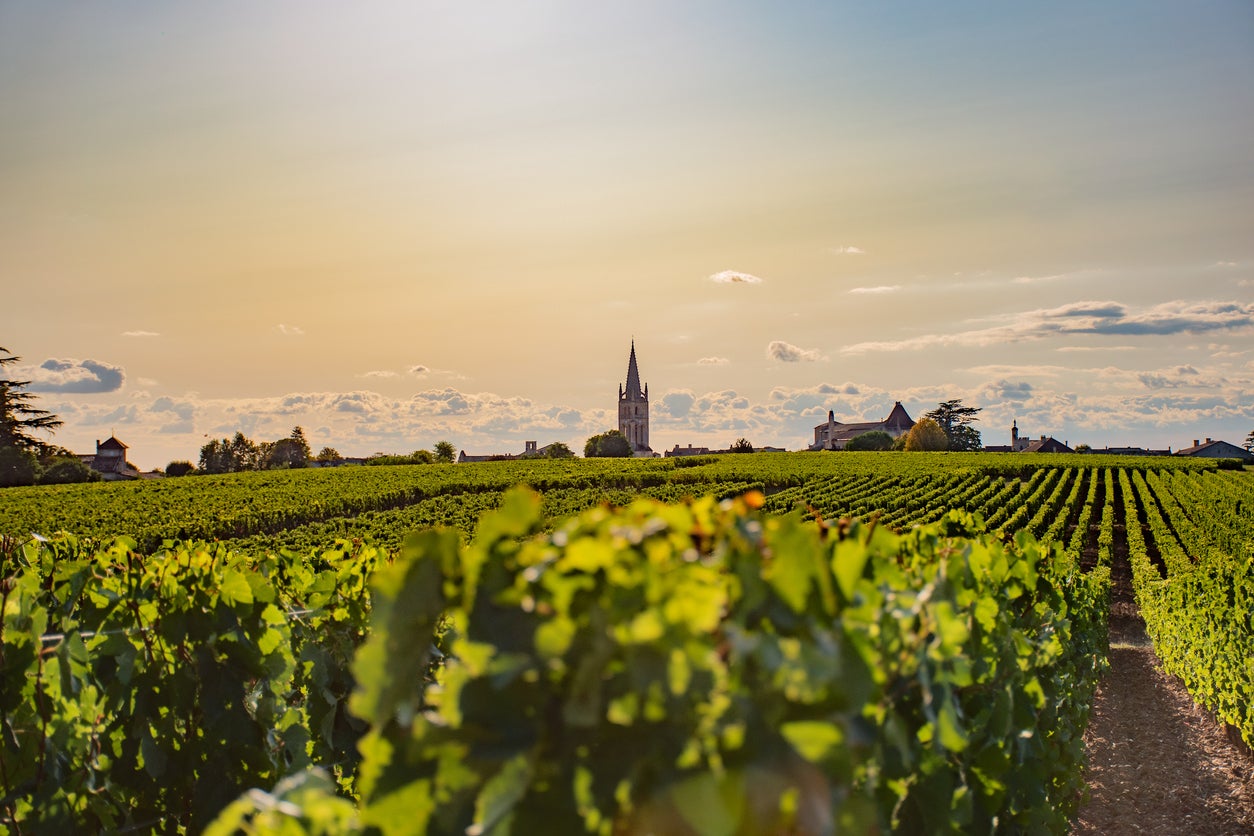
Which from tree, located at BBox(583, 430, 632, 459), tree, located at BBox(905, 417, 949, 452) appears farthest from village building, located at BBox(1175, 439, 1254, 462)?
tree, located at BBox(583, 430, 632, 459)

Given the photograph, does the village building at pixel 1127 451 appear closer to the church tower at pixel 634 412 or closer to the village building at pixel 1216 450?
the village building at pixel 1216 450

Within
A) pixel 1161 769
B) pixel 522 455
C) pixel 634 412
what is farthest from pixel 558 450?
pixel 1161 769

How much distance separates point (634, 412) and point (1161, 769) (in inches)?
6065

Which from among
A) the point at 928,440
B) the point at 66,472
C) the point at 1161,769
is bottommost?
the point at 1161,769

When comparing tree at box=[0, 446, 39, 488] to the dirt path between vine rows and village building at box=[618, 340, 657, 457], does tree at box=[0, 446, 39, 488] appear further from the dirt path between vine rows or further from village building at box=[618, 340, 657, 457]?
village building at box=[618, 340, 657, 457]

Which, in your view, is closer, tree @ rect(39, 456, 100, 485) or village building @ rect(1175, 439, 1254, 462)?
tree @ rect(39, 456, 100, 485)

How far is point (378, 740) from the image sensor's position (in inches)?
59.9

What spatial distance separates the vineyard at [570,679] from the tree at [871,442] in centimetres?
10573

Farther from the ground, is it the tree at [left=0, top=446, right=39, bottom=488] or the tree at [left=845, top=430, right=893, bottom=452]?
the tree at [left=845, top=430, right=893, bottom=452]

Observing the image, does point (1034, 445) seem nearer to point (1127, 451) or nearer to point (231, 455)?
point (1127, 451)

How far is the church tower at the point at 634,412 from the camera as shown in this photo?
538 feet

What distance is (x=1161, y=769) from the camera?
34.8 feet

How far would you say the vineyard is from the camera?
1.33 metres

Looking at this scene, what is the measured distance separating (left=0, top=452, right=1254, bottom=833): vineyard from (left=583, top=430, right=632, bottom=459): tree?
9934 cm
